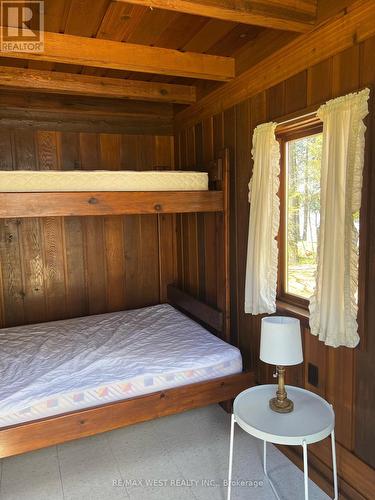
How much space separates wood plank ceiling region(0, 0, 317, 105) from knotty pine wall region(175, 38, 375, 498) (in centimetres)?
28

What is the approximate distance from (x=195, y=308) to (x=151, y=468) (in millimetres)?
1319

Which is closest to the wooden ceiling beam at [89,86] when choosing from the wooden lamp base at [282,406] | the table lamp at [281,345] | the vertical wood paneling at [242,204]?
the vertical wood paneling at [242,204]

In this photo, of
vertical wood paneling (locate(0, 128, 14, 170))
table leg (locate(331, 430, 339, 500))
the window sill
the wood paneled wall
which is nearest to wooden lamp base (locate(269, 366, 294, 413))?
table leg (locate(331, 430, 339, 500))

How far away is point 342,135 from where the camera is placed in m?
1.67

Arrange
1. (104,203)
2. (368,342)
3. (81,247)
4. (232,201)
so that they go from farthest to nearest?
(81,247)
(232,201)
(104,203)
(368,342)

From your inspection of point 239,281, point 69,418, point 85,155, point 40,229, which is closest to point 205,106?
point 85,155

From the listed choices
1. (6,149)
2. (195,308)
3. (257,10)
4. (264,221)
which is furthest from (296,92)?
(6,149)

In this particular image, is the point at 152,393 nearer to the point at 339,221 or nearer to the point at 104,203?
the point at 104,203

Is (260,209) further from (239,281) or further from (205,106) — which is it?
(205,106)

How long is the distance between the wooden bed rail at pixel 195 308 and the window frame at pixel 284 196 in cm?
61

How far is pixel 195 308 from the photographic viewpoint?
10.4 ft

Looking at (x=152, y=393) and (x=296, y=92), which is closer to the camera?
(x=296, y=92)

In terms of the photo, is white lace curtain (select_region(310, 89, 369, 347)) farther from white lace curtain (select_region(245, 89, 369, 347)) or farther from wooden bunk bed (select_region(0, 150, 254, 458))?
wooden bunk bed (select_region(0, 150, 254, 458))

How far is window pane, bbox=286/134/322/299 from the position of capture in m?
2.09
